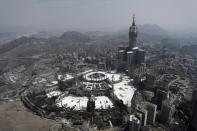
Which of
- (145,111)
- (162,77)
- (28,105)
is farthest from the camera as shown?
(162,77)

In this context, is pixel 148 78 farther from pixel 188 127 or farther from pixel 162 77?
pixel 188 127

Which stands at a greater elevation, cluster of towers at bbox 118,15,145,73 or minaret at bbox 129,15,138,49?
minaret at bbox 129,15,138,49

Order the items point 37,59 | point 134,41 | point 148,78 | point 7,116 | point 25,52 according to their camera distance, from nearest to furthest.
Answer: point 7,116
point 148,78
point 134,41
point 37,59
point 25,52

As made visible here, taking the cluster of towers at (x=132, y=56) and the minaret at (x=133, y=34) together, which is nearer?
the cluster of towers at (x=132, y=56)

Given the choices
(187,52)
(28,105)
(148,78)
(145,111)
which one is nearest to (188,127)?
(145,111)

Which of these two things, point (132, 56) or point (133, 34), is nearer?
point (132, 56)

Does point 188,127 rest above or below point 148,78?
below

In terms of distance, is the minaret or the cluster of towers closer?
the cluster of towers

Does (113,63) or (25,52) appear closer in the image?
(113,63)

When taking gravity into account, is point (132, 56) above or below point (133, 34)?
below

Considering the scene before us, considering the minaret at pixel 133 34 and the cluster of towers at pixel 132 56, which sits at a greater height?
the minaret at pixel 133 34

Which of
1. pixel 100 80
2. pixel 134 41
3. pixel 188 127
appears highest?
pixel 134 41
